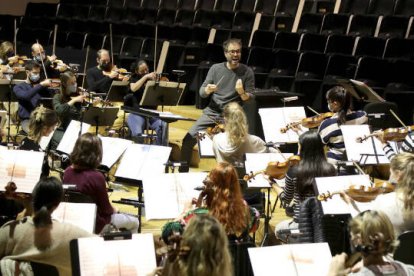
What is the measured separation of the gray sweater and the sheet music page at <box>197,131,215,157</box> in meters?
1.04

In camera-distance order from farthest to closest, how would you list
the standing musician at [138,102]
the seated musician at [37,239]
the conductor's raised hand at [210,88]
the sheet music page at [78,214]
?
the standing musician at [138,102]
the conductor's raised hand at [210,88]
the sheet music page at [78,214]
the seated musician at [37,239]

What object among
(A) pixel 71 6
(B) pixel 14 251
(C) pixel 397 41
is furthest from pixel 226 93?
(A) pixel 71 6

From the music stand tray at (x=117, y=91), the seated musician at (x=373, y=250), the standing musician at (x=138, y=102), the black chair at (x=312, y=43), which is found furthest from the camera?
the black chair at (x=312, y=43)

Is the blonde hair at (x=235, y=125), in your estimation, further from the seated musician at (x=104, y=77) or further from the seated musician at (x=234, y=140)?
the seated musician at (x=104, y=77)

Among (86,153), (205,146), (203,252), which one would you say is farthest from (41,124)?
(203,252)

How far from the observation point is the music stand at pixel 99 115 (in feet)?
26.8

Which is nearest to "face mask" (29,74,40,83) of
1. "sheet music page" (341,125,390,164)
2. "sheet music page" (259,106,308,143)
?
"sheet music page" (259,106,308,143)

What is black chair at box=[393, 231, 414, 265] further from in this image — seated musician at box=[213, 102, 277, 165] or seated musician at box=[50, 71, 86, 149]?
seated musician at box=[50, 71, 86, 149]

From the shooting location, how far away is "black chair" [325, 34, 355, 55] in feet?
33.7

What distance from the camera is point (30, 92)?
30.0 ft

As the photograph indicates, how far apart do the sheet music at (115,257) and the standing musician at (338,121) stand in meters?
3.43

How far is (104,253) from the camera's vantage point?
4.12 m

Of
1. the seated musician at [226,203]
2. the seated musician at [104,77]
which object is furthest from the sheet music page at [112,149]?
the seated musician at [104,77]

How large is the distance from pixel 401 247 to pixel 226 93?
13.0ft
